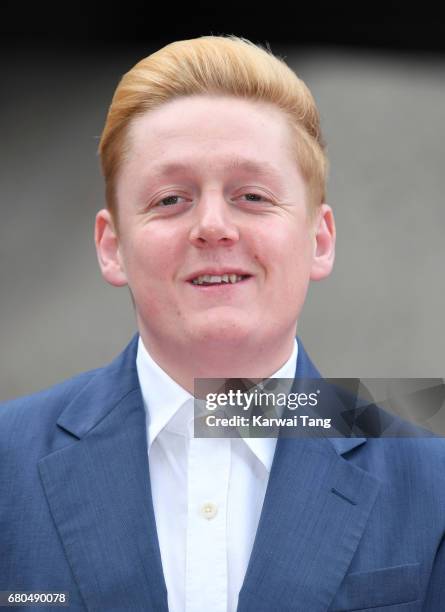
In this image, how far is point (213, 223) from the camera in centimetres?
146

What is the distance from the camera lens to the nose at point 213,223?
1.46 metres

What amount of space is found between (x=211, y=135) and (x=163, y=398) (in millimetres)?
450

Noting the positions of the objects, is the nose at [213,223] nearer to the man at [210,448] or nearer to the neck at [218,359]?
the man at [210,448]

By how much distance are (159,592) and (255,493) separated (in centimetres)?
23

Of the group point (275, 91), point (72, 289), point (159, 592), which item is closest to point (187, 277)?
point (275, 91)

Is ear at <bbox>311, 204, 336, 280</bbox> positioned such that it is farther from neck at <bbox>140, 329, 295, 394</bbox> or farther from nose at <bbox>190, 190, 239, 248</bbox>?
nose at <bbox>190, 190, 239, 248</bbox>

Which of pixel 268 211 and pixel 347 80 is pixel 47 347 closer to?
pixel 347 80

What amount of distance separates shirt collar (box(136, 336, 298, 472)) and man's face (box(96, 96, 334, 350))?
75 mm

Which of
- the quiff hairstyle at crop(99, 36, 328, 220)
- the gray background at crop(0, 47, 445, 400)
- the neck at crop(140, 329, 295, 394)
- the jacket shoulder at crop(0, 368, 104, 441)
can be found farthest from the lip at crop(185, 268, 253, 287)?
the gray background at crop(0, 47, 445, 400)

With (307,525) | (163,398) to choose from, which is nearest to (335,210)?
(163,398)

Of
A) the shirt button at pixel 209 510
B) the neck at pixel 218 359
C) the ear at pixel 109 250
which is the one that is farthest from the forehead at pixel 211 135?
the shirt button at pixel 209 510

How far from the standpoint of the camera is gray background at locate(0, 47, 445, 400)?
280cm

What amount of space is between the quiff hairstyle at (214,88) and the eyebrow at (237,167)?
0.08m

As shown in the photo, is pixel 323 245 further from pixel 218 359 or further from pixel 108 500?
pixel 108 500
